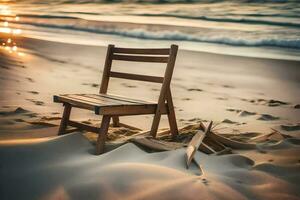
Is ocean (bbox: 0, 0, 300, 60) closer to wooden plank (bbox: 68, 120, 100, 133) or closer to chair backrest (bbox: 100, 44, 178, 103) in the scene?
chair backrest (bbox: 100, 44, 178, 103)

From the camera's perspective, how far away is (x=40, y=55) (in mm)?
12398

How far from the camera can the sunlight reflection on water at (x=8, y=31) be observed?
12.8m

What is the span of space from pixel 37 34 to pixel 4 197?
15.8 m

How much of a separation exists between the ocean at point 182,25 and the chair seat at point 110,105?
903cm

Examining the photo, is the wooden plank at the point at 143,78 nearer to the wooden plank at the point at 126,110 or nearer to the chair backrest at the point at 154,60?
the chair backrest at the point at 154,60

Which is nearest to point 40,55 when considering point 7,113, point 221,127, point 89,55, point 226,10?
point 89,55

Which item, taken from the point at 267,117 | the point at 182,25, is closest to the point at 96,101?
the point at 267,117

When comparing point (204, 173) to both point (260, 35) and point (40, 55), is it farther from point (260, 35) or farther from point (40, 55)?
point (260, 35)

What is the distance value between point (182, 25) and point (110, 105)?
14291 millimetres

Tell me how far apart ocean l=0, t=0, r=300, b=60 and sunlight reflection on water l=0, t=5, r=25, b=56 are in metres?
0.18

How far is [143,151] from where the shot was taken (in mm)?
3875

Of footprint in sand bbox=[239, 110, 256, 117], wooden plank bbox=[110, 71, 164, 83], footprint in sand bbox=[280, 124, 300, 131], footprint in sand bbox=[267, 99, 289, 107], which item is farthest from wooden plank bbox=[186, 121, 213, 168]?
footprint in sand bbox=[267, 99, 289, 107]

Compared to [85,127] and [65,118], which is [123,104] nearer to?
[85,127]

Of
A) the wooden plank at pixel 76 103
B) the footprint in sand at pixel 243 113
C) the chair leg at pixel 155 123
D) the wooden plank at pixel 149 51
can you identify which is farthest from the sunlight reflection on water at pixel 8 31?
the chair leg at pixel 155 123
